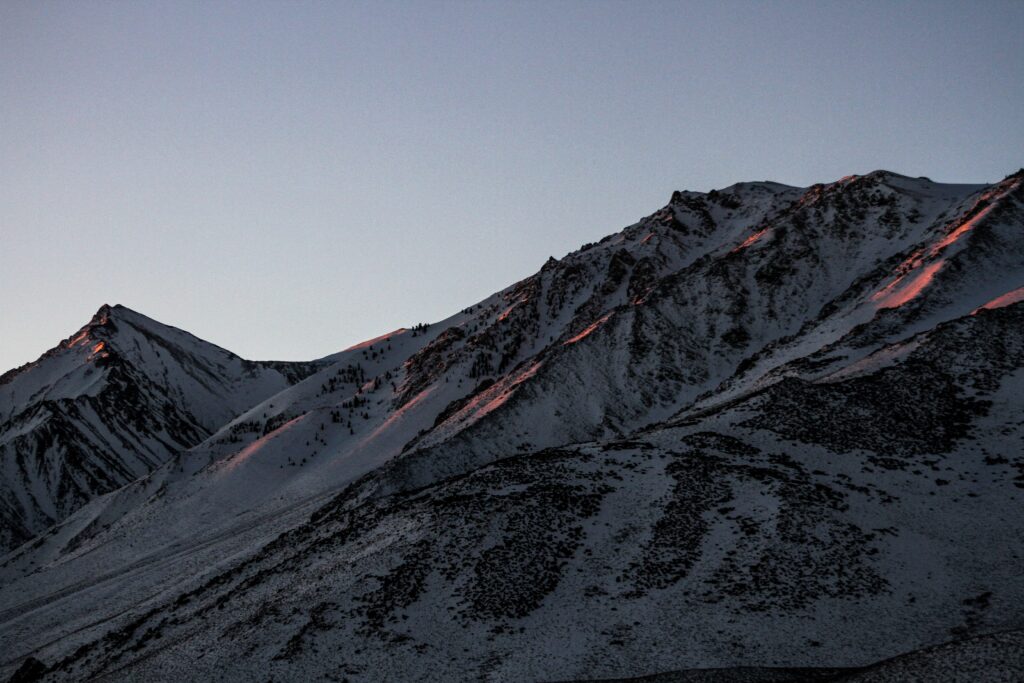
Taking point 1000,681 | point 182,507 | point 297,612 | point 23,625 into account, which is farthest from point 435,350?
point 1000,681

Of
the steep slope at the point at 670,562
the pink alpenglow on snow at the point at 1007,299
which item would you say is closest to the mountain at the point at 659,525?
the steep slope at the point at 670,562

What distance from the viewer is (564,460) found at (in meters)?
48.1

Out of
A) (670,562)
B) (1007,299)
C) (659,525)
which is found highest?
(1007,299)

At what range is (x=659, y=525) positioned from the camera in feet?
130

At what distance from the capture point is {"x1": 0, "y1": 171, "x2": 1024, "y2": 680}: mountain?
3203 centimetres

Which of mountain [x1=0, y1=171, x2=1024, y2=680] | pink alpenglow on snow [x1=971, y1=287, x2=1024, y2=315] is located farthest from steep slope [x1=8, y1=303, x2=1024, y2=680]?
pink alpenglow on snow [x1=971, y1=287, x2=1024, y2=315]

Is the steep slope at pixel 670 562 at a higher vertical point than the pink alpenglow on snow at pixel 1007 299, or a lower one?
lower

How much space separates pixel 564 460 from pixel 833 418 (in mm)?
16931

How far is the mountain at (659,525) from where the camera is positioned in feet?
105

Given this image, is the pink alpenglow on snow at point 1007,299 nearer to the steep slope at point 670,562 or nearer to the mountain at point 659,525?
the mountain at point 659,525

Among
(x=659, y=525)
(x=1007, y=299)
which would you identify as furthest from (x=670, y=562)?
(x=1007, y=299)

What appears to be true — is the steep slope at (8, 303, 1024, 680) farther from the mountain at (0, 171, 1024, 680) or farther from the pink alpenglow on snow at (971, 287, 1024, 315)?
the pink alpenglow on snow at (971, 287, 1024, 315)

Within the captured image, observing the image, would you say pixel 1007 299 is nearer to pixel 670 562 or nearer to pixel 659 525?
pixel 659 525

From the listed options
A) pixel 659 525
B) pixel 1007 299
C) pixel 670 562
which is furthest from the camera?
pixel 1007 299
